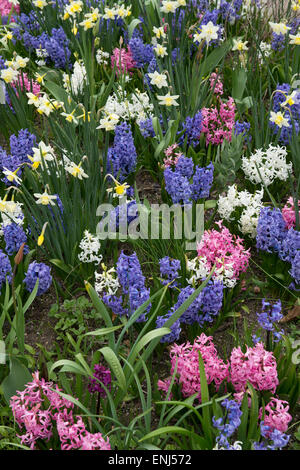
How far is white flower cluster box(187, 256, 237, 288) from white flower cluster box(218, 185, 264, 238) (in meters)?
0.38

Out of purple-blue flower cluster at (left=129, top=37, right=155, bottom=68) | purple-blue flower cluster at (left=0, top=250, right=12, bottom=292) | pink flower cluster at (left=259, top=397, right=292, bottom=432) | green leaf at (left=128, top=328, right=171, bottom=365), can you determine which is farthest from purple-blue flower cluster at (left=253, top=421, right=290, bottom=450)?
purple-blue flower cluster at (left=129, top=37, right=155, bottom=68)

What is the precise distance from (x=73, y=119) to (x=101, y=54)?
1.33 m

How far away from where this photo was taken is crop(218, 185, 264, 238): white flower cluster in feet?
9.48

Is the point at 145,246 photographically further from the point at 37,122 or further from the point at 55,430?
the point at 37,122

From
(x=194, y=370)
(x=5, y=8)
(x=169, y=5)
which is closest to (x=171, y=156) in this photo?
(x=169, y=5)

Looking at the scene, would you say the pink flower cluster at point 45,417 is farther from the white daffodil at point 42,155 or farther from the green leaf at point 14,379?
the white daffodil at point 42,155

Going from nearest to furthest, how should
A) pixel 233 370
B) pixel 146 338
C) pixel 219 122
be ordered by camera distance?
pixel 146 338 → pixel 233 370 → pixel 219 122

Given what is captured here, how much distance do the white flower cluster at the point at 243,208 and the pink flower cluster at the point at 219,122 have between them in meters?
0.63

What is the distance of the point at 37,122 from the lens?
4.15 m

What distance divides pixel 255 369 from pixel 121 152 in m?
1.58

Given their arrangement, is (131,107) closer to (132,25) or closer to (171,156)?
(171,156)


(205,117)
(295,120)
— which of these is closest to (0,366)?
(205,117)

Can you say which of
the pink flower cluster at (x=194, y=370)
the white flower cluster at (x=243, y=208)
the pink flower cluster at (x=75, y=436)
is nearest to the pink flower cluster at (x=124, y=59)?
the white flower cluster at (x=243, y=208)

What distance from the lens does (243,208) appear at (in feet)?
9.89
